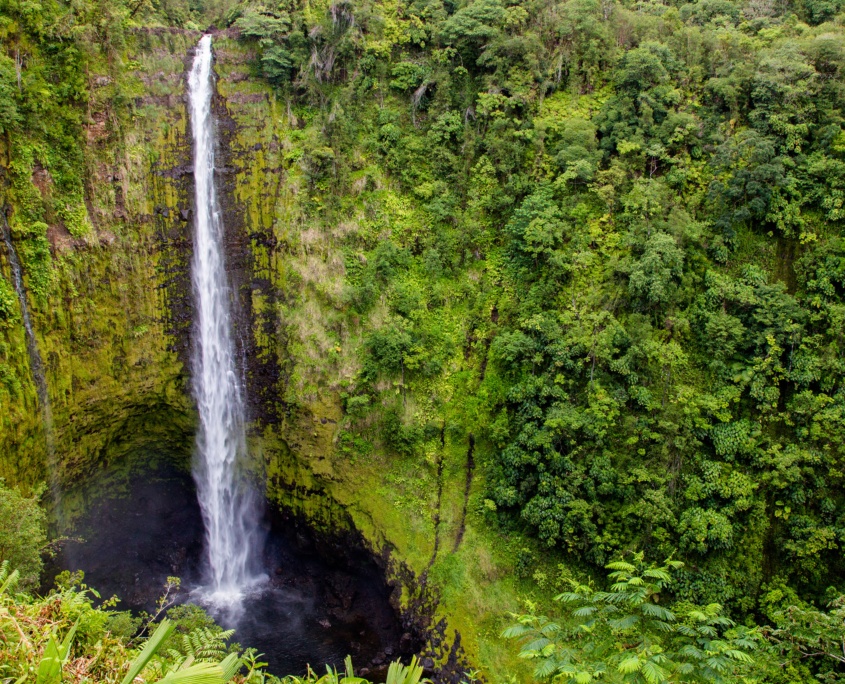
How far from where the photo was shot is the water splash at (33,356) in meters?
14.7

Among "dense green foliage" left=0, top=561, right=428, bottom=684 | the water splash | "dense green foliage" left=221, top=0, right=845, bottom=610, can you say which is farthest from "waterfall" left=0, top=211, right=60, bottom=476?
"dense green foliage" left=0, top=561, right=428, bottom=684

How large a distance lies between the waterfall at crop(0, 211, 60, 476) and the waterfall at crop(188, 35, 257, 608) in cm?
396

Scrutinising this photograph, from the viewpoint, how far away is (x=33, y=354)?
595 inches

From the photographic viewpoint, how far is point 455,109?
62.2 ft

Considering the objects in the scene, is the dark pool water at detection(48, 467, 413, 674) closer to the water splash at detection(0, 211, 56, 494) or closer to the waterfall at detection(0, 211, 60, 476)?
the water splash at detection(0, 211, 56, 494)

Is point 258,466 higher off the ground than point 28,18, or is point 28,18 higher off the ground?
point 28,18

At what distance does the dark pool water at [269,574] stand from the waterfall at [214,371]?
0.83m

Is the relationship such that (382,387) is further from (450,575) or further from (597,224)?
(597,224)

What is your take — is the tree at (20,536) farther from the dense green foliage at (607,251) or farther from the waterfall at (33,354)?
the dense green foliage at (607,251)

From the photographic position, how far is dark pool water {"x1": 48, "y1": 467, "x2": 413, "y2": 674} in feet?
51.0

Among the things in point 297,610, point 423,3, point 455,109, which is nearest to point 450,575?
point 297,610

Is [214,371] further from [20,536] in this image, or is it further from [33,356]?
[20,536]

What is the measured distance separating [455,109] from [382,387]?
951cm

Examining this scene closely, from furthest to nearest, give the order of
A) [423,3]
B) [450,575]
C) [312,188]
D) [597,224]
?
1. [423,3]
2. [312,188]
3. [597,224]
4. [450,575]
